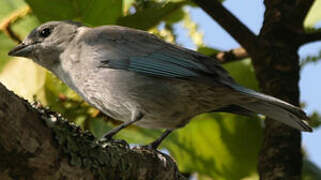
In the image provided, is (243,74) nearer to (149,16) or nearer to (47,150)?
(149,16)

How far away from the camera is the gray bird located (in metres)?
4.03

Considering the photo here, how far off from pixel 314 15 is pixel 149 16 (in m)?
1.37

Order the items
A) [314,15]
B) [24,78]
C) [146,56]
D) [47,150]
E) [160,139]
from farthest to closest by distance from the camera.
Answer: [314,15] → [146,56] → [160,139] → [24,78] → [47,150]

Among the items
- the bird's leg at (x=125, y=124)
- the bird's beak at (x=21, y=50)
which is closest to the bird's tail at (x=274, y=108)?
the bird's leg at (x=125, y=124)

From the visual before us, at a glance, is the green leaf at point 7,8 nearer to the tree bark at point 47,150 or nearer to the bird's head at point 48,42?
the bird's head at point 48,42

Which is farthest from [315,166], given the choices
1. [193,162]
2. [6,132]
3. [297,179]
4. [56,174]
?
[6,132]

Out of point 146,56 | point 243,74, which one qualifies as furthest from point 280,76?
point 146,56

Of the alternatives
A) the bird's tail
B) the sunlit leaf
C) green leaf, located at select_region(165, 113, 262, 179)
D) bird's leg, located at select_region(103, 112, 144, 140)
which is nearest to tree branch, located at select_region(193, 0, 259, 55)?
the bird's tail

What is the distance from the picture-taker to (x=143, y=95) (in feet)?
13.3

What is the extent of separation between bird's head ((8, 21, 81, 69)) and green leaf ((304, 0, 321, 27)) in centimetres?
166

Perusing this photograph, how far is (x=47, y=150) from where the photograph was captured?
2.53 meters

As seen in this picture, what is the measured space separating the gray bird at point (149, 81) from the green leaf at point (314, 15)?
2.96ft

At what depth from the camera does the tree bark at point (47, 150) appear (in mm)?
2391

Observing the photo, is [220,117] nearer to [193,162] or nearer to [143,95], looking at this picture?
[193,162]
